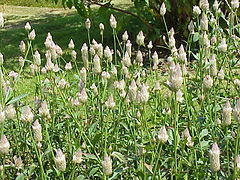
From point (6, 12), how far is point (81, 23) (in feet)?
11.3

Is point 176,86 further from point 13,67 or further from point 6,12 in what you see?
point 6,12

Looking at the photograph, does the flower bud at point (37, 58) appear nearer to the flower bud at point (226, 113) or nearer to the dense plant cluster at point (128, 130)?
the dense plant cluster at point (128, 130)

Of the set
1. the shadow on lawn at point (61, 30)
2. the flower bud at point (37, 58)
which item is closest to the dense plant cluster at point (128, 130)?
the flower bud at point (37, 58)

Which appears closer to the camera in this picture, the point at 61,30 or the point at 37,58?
the point at 37,58

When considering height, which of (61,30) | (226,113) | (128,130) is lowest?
(61,30)

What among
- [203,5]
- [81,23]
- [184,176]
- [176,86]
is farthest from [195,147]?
[81,23]

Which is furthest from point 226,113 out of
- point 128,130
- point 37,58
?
point 37,58

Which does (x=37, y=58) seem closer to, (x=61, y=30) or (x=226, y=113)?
(x=226, y=113)

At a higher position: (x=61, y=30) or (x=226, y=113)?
(x=226, y=113)

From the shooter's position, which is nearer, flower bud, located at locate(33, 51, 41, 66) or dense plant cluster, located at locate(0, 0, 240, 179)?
dense plant cluster, located at locate(0, 0, 240, 179)

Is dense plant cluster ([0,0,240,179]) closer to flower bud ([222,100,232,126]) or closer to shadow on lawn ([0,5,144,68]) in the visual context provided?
flower bud ([222,100,232,126])

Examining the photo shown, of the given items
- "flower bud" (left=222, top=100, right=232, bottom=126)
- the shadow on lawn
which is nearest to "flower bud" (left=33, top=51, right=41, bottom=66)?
"flower bud" (left=222, top=100, right=232, bottom=126)

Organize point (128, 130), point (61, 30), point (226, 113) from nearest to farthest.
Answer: point (226, 113)
point (128, 130)
point (61, 30)

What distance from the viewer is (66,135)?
7.92 feet
